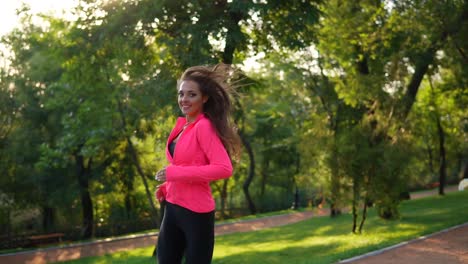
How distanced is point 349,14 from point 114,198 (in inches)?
777

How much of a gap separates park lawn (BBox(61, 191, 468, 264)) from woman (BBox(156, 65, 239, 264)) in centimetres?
639

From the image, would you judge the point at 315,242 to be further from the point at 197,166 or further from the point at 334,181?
the point at 197,166

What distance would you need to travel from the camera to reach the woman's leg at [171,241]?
348 centimetres

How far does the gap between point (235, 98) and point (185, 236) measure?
75.0 inches

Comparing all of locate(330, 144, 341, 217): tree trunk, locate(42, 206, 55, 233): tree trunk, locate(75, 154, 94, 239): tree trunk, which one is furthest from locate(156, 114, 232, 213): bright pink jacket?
locate(42, 206, 55, 233): tree trunk

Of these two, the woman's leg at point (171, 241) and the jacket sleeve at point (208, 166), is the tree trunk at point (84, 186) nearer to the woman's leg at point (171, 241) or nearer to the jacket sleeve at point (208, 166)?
the woman's leg at point (171, 241)

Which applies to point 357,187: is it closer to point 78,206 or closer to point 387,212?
point 387,212

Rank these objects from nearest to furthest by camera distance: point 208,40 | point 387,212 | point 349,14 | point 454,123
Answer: point 208,40 < point 387,212 < point 349,14 < point 454,123

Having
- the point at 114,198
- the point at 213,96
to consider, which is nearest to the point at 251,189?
the point at 114,198

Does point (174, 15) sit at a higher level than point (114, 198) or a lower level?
higher

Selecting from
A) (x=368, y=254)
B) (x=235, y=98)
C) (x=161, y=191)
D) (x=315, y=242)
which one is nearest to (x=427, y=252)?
(x=368, y=254)

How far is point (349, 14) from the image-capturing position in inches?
717

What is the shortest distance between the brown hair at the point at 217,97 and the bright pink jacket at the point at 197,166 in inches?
5.0

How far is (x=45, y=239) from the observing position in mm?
24562
